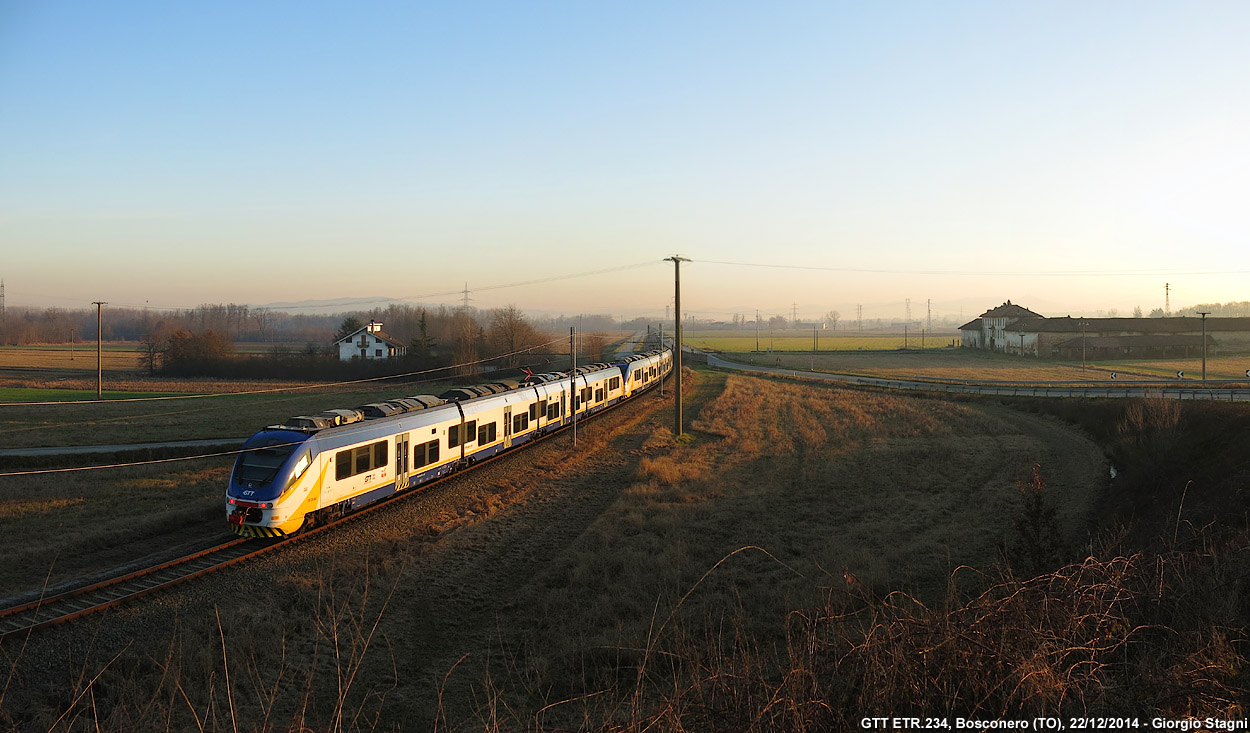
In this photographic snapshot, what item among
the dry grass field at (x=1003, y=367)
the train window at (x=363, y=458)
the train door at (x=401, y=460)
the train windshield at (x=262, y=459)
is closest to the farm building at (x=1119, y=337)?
the dry grass field at (x=1003, y=367)

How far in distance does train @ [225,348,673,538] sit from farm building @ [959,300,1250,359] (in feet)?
284

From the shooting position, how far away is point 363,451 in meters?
18.2

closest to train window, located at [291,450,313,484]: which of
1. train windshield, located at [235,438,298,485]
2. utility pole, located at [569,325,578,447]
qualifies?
train windshield, located at [235,438,298,485]

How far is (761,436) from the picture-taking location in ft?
114

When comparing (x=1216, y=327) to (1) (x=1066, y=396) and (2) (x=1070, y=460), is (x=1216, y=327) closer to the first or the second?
(1) (x=1066, y=396)

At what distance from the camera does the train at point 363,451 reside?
52.0 feet

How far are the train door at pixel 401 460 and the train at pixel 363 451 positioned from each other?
0.10 ft

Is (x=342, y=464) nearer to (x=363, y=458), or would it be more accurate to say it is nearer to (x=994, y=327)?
(x=363, y=458)

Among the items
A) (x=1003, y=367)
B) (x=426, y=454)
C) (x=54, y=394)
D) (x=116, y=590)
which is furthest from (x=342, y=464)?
(x=1003, y=367)

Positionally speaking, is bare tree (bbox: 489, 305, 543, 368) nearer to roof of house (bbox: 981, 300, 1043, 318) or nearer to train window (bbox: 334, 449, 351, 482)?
train window (bbox: 334, 449, 351, 482)

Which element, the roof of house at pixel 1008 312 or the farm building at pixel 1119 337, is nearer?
the farm building at pixel 1119 337

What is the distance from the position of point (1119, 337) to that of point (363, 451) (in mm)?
107826

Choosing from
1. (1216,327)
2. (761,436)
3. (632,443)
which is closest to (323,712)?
(632,443)

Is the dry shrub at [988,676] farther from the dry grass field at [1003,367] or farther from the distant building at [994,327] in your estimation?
the distant building at [994,327]
